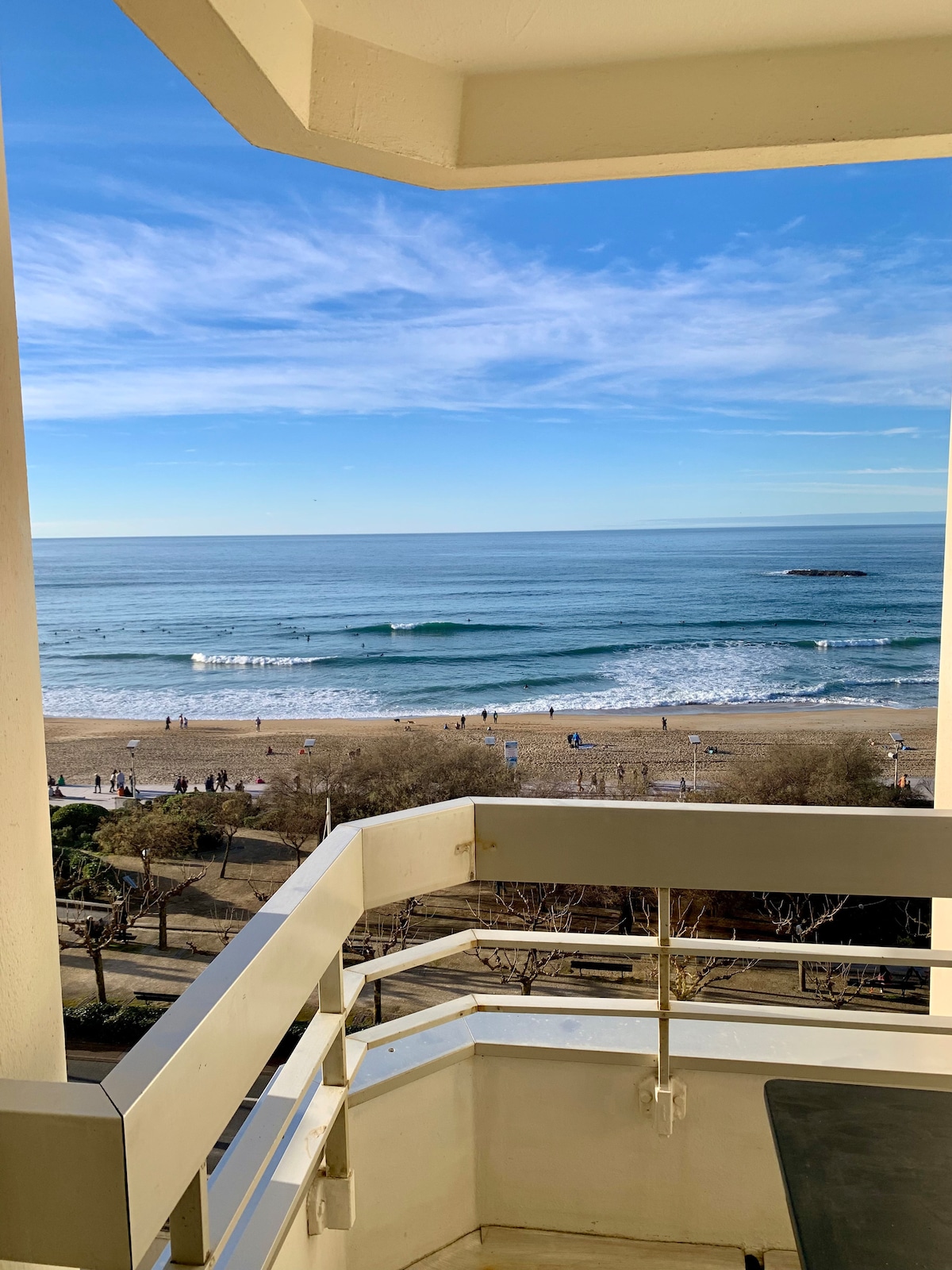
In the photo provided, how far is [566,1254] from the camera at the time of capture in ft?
4.09

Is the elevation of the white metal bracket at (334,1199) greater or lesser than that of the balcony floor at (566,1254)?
greater

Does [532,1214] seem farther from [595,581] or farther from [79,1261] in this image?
[595,581]

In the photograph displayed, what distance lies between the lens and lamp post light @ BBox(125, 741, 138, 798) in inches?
596

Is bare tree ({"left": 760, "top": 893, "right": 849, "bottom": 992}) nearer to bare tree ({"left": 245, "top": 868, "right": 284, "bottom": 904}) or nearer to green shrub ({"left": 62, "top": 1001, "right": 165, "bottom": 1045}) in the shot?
bare tree ({"left": 245, "top": 868, "right": 284, "bottom": 904})

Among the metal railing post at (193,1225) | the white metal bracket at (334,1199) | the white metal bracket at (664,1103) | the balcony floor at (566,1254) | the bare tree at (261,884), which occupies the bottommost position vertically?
the bare tree at (261,884)

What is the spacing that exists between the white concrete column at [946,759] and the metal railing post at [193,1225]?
1.48m

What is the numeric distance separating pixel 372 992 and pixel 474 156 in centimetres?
854

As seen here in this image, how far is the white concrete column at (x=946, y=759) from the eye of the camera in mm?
1568

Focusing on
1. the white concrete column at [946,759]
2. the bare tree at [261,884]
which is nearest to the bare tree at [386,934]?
the bare tree at [261,884]

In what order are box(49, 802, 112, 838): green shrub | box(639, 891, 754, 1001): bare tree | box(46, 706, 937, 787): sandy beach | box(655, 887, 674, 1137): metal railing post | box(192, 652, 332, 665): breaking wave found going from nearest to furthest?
box(655, 887, 674, 1137): metal railing post
box(639, 891, 754, 1001): bare tree
box(49, 802, 112, 838): green shrub
box(46, 706, 937, 787): sandy beach
box(192, 652, 332, 665): breaking wave

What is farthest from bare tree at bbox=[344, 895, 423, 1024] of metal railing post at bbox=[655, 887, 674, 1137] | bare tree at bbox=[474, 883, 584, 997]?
metal railing post at bbox=[655, 887, 674, 1137]

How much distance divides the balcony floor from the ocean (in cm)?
1689

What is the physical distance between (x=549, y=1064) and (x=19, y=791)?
90cm

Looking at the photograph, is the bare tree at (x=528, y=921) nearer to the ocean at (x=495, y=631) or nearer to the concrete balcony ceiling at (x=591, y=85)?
the concrete balcony ceiling at (x=591, y=85)
